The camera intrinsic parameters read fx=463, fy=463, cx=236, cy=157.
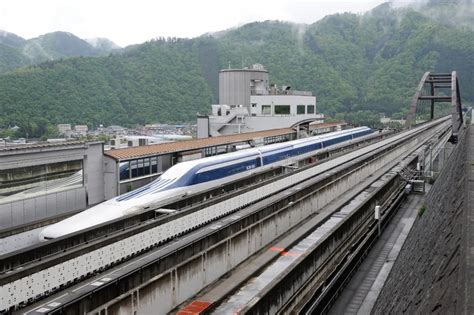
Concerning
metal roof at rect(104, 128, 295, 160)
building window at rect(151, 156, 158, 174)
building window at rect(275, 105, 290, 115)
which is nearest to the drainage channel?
metal roof at rect(104, 128, 295, 160)

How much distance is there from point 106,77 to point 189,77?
2845 centimetres

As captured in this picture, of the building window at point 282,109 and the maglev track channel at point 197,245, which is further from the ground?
the building window at point 282,109

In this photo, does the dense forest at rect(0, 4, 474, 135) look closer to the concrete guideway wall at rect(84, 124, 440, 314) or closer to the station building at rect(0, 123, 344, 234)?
the station building at rect(0, 123, 344, 234)

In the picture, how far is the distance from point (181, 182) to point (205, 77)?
14998 centimetres

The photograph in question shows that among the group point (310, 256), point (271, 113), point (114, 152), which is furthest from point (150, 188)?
point (271, 113)

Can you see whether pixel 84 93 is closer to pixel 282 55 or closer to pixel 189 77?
pixel 189 77

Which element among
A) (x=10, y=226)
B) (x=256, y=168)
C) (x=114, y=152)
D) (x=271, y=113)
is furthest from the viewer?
(x=271, y=113)

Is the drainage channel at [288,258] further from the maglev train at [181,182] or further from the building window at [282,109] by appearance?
the building window at [282,109]

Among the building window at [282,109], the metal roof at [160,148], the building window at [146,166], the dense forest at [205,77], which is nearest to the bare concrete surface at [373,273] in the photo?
the metal roof at [160,148]

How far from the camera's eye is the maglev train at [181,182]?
1911cm

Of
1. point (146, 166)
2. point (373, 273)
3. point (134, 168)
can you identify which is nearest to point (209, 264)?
point (373, 273)

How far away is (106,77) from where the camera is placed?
15238cm

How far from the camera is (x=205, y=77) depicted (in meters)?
172

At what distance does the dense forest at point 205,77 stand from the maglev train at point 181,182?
77878 millimetres
